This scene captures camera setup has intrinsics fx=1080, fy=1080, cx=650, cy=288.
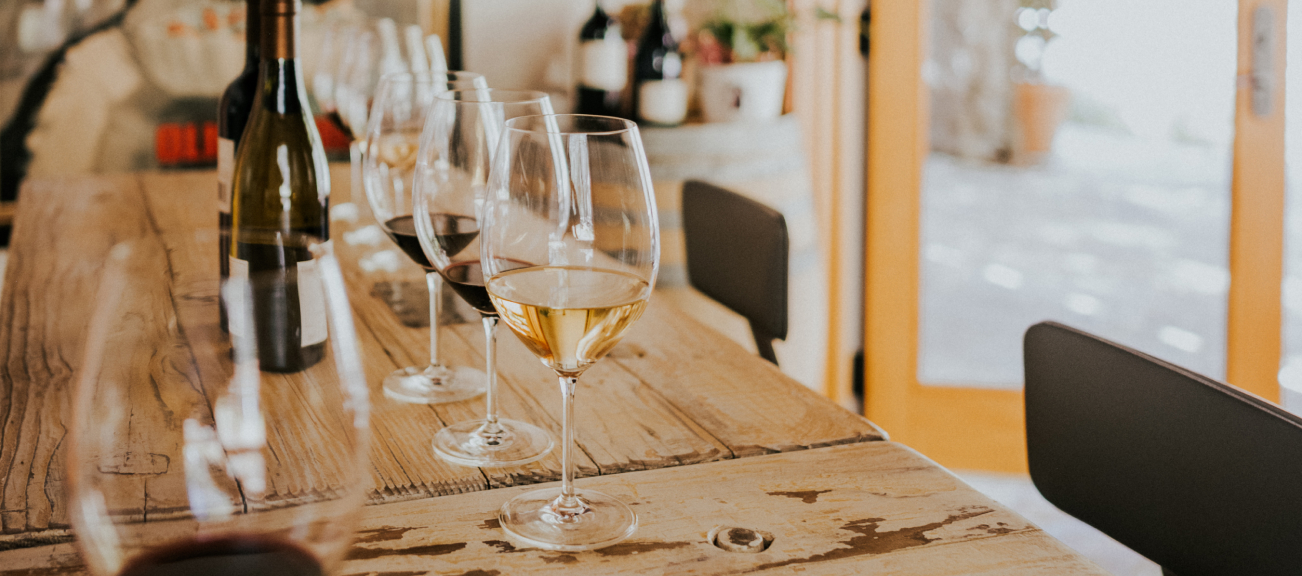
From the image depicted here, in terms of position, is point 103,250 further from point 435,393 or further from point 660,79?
point 660,79

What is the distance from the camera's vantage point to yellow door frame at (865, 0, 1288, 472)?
2.20 m

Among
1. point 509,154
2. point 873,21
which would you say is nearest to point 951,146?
point 873,21

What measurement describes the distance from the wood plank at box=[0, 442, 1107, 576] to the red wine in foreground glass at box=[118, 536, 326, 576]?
21 cm

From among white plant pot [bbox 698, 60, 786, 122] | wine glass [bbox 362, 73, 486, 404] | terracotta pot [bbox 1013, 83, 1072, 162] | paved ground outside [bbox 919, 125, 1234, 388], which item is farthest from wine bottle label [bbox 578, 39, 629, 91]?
wine glass [bbox 362, 73, 486, 404]

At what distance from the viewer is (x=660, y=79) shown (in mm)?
2236

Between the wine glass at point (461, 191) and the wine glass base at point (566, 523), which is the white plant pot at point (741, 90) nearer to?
the wine glass at point (461, 191)

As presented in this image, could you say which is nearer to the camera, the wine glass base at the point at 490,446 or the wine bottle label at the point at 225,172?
the wine glass base at the point at 490,446

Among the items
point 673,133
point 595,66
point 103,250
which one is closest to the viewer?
point 103,250

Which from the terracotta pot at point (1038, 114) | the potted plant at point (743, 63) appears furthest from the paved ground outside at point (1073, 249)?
the potted plant at point (743, 63)

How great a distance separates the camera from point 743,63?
2127 millimetres

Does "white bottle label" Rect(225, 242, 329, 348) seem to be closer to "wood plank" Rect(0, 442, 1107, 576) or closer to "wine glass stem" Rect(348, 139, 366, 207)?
"wood plank" Rect(0, 442, 1107, 576)

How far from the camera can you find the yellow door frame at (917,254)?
7.22 feet

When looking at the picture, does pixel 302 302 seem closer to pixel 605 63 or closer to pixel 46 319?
pixel 46 319

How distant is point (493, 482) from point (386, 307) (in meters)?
0.41
